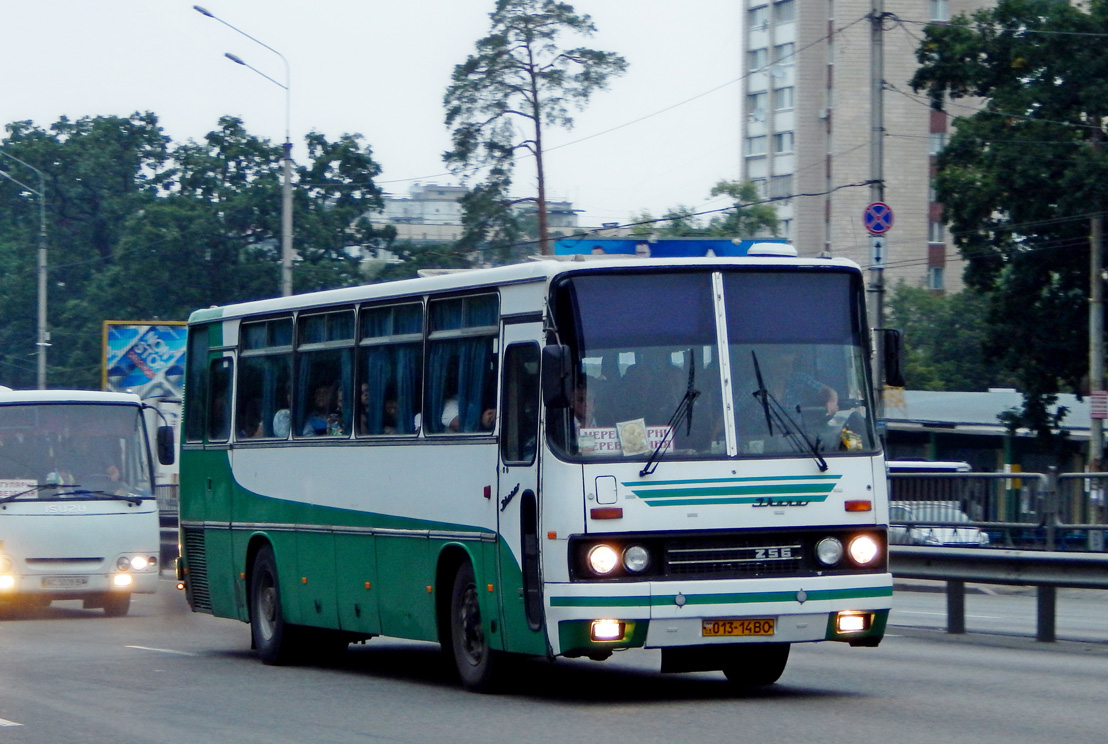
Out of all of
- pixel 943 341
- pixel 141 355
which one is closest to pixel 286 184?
pixel 141 355

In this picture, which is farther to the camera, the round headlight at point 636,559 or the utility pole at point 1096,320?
the utility pole at point 1096,320

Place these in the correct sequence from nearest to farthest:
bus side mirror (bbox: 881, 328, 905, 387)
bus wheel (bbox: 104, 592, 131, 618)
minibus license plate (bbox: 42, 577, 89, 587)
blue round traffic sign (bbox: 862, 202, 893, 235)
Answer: bus side mirror (bbox: 881, 328, 905, 387) < minibus license plate (bbox: 42, 577, 89, 587) < bus wheel (bbox: 104, 592, 131, 618) < blue round traffic sign (bbox: 862, 202, 893, 235)

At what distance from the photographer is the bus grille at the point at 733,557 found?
33.0 feet

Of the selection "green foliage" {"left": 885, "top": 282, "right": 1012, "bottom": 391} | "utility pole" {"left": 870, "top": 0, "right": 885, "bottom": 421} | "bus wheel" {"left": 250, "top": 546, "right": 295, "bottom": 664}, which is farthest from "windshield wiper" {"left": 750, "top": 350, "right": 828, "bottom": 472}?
"green foliage" {"left": 885, "top": 282, "right": 1012, "bottom": 391}

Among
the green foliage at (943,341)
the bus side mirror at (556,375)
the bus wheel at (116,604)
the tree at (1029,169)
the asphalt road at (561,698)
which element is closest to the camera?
the asphalt road at (561,698)

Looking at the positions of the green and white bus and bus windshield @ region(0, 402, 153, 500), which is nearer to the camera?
the green and white bus

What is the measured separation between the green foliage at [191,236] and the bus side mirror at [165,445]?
45697mm

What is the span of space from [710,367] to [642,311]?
492 millimetres

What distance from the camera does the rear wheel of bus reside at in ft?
36.3

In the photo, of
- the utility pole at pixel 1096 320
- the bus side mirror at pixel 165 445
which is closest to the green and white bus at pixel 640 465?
the bus side mirror at pixel 165 445

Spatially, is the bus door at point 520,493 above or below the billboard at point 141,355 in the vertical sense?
below

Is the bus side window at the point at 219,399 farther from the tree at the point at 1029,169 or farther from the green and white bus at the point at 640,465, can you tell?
the tree at the point at 1029,169

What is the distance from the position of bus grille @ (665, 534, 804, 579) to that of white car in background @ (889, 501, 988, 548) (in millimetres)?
6647

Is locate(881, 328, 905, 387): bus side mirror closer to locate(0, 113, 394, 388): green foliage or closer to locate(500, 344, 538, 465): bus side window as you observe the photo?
locate(500, 344, 538, 465): bus side window
